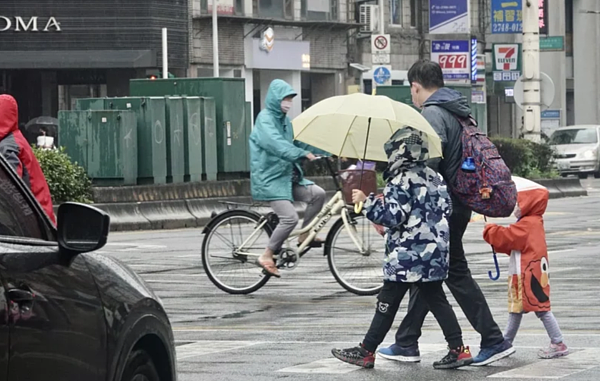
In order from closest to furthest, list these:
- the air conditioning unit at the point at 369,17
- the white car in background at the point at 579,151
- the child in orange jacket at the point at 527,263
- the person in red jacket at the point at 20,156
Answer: the child in orange jacket at the point at 527,263, the person in red jacket at the point at 20,156, the white car in background at the point at 579,151, the air conditioning unit at the point at 369,17

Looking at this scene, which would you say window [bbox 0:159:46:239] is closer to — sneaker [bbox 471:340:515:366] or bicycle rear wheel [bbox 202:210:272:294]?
sneaker [bbox 471:340:515:366]

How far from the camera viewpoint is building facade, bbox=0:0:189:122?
4106cm

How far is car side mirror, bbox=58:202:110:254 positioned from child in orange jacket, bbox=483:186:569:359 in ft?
14.9

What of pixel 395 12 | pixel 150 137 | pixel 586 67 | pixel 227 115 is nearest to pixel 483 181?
pixel 150 137

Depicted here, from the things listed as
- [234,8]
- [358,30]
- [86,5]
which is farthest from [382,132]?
[358,30]

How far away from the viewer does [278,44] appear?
158ft

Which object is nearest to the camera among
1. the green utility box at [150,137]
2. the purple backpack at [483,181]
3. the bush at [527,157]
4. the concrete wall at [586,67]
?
the purple backpack at [483,181]

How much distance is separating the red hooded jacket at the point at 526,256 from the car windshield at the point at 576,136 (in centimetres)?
3671

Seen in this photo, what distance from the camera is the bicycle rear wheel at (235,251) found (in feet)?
42.0

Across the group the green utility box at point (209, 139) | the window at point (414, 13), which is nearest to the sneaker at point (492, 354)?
the green utility box at point (209, 139)

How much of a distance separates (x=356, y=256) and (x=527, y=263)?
12.2ft

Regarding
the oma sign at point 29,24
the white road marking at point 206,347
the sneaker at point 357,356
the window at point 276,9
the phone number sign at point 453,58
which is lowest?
the white road marking at point 206,347

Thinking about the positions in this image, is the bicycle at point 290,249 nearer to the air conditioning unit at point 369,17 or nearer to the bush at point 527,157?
the bush at point 527,157

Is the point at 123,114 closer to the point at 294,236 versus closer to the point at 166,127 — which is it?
the point at 166,127
